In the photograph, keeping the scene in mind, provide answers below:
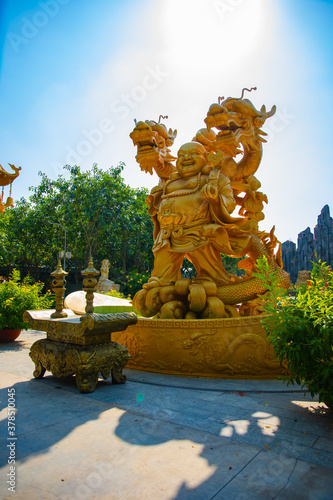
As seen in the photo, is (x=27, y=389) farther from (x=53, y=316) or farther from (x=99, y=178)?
(x=99, y=178)

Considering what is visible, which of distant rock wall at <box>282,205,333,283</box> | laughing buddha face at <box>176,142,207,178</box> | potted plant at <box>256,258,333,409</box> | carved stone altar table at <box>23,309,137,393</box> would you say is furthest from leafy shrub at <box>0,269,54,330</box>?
distant rock wall at <box>282,205,333,283</box>

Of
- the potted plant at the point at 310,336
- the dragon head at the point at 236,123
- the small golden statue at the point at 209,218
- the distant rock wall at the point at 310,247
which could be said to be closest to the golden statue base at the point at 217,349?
the small golden statue at the point at 209,218

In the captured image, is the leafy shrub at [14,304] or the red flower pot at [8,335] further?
the red flower pot at [8,335]

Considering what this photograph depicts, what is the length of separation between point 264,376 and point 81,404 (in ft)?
6.61

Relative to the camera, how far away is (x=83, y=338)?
3.26 m

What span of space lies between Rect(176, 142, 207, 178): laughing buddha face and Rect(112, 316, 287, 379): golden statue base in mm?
2085

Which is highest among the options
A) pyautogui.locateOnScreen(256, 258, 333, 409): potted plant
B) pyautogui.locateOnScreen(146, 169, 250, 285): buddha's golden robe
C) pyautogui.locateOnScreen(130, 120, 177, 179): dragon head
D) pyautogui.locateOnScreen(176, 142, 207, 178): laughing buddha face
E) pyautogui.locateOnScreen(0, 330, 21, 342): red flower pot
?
pyautogui.locateOnScreen(130, 120, 177, 179): dragon head

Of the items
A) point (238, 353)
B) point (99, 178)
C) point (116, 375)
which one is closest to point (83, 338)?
point (116, 375)

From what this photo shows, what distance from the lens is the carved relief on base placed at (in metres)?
3.21

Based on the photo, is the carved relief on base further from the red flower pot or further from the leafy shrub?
the red flower pot

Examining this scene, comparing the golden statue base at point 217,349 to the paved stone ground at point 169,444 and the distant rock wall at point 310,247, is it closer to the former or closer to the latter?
the paved stone ground at point 169,444

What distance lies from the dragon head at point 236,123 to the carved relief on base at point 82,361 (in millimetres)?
3209

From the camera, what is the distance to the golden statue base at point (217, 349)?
371 cm

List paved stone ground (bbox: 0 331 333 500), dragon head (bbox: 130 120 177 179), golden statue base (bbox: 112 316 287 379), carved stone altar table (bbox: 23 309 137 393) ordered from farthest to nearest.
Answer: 1. dragon head (bbox: 130 120 177 179)
2. golden statue base (bbox: 112 316 287 379)
3. carved stone altar table (bbox: 23 309 137 393)
4. paved stone ground (bbox: 0 331 333 500)
